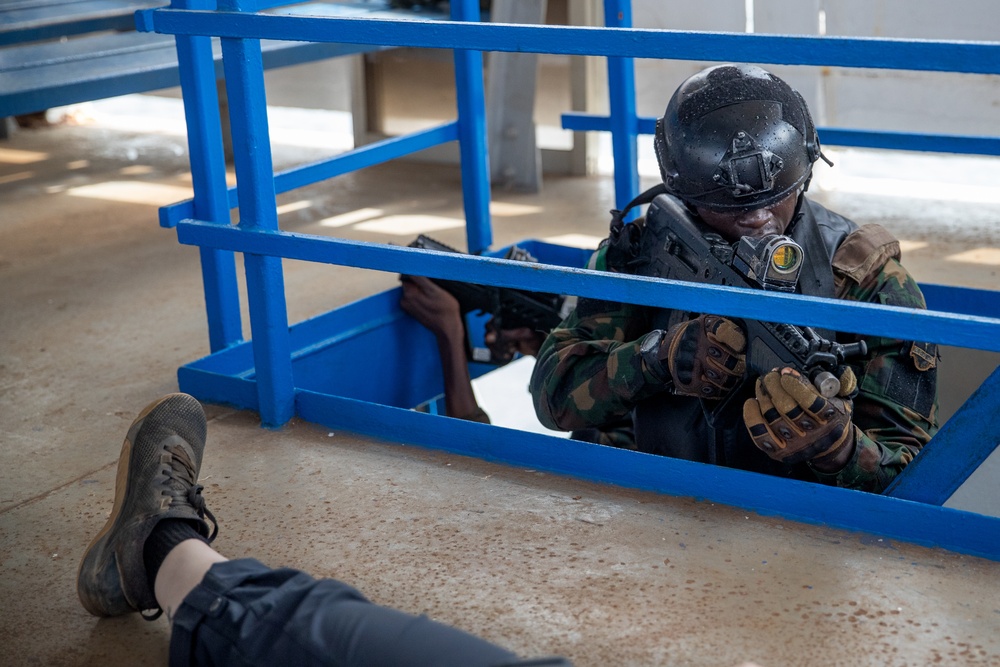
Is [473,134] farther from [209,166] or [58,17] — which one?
[58,17]

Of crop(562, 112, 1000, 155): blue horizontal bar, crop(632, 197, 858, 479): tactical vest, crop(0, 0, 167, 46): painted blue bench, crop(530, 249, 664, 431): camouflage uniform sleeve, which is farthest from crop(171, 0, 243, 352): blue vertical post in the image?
crop(562, 112, 1000, 155): blue horizontal bar

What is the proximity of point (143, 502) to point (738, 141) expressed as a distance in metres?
1.30

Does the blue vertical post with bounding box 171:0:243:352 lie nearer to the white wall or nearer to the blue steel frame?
the blue steel frame

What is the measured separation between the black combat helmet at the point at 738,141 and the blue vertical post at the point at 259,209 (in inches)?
34.1

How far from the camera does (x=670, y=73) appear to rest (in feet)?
18.0

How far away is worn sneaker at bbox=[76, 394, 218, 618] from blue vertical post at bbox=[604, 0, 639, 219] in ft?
6.20

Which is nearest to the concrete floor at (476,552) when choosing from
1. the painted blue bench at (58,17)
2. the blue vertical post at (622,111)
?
the blue vertical post at (622,111)

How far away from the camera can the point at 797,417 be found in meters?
1.95

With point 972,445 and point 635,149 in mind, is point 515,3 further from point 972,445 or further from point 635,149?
point 972,445

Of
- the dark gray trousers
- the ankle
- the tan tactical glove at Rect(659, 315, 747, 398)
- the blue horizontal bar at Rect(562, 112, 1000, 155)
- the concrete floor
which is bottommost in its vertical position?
the concrete floor

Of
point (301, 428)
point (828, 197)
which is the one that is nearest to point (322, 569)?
point (301, 428)

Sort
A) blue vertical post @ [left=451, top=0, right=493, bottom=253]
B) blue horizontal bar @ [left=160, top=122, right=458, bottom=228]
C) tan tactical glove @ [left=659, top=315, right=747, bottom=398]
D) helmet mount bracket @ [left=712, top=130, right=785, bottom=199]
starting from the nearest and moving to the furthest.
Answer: tan tactical glove @ [left=659, top=315, right=747, bottom=398] < helmet mount bracket @ [left=712, top=130, right=785, bottom=199] < blue horizontal bar @ [left=160, top=122, right=458, bottom=228] < blue vertical post @ [left=451, top=0, right=493, bottom=253]

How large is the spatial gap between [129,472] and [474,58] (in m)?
1.90

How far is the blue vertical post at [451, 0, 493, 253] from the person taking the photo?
3457 millimetres
